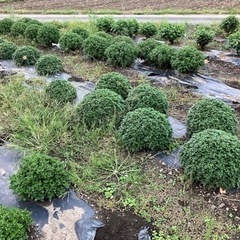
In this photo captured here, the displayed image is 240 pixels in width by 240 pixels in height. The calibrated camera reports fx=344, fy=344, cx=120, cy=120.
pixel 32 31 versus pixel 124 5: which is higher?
pixel 32 31

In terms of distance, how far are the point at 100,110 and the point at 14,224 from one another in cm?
230

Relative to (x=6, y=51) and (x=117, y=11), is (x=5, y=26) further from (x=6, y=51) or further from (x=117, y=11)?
(x=117, y=11)

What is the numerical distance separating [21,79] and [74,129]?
2351 millimetres

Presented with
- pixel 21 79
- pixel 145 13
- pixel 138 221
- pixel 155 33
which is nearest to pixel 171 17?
pixel 145 13

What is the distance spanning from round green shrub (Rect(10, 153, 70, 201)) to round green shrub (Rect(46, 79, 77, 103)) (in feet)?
6.79

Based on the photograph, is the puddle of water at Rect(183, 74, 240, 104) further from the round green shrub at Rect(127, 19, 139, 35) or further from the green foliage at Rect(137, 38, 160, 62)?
the round green shrub at Rect(127, 19, 139, 35)

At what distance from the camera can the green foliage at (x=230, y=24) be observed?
1114cm

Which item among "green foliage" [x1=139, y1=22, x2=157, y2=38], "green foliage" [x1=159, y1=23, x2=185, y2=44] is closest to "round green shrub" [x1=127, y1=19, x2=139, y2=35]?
"green foliage" [x1=139, y1=22, x2=157, y2=38]

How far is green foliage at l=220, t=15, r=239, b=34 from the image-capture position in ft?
36.6

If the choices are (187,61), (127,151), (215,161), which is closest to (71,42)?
(187,61)

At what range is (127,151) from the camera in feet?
15.8

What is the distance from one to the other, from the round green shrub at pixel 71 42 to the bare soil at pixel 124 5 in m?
6.85

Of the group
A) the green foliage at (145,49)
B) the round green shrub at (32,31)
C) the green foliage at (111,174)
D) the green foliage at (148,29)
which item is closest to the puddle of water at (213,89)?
the green foliage at (145,49)

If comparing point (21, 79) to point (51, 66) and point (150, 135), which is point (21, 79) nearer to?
point (51, 66)
